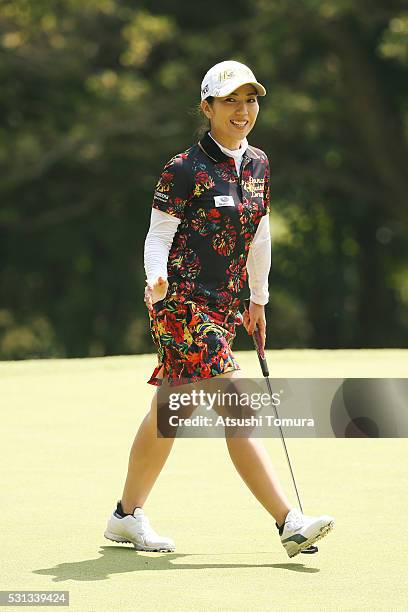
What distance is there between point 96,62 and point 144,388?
1577cm

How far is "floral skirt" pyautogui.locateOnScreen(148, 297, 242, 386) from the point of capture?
16.8 feet

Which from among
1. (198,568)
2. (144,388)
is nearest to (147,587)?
(198,568)

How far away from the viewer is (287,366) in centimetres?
1065

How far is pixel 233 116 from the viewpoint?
525 cm

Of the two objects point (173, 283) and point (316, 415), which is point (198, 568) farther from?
point (316, 415)

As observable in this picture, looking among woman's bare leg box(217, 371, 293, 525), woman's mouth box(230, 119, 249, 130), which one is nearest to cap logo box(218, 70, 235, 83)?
Answer: woman's mouth box(230, 119, 249, 130)

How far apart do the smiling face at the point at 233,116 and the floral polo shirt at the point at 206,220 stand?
0.19 feet

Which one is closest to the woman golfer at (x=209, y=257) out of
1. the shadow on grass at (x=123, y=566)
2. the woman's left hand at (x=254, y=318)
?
the shadow on grass at (x=123, y=566)

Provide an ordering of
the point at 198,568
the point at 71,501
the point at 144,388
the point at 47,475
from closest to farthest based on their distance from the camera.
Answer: the point at 198,568 < the point at 71,501 < the point at 47,475 < the point at 144,388

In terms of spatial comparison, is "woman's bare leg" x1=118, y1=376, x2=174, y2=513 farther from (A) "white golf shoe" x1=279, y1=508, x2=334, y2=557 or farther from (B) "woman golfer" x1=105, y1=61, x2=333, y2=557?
(A) "white golf shoe" x1=279, y1=508, x2=334, y2=557

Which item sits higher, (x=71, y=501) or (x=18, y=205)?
(x=18, y=205)
